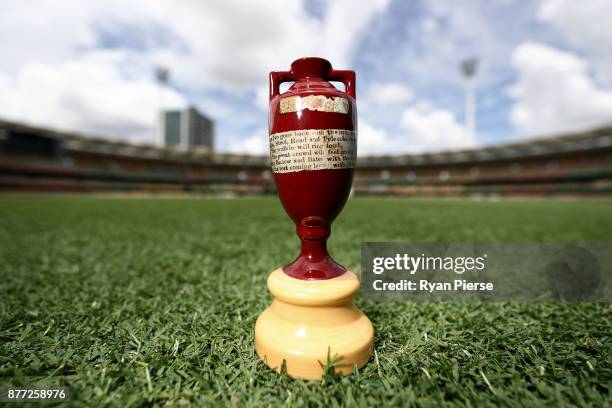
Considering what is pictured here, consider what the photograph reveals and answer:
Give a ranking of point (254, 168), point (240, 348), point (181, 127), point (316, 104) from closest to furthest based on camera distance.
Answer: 1. point (316, 104)
2. point (240, 348)
3. point (254, 168)
4. point (181, 127)

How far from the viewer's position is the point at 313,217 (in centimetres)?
89

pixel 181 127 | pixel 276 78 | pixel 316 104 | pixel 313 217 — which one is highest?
pixel 181 127

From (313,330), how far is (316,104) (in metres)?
0.60

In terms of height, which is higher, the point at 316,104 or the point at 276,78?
the point at 276,78

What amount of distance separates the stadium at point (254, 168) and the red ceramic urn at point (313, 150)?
1740cm

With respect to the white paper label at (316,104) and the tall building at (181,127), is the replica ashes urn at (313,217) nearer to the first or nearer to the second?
the white paper label at (316,104)

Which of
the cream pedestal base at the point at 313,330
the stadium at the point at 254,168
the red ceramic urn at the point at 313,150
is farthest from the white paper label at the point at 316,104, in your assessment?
the stadium at the point at 254,168

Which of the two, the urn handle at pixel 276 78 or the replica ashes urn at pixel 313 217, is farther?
the urn handle at pixel 276 78

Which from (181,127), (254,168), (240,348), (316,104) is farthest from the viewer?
(181,127)

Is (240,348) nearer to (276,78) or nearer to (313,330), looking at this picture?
(313,330)

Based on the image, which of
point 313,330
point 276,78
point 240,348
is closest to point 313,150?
point 276,78

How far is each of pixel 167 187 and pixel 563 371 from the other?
31.2m

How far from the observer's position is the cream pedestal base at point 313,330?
2.56ft

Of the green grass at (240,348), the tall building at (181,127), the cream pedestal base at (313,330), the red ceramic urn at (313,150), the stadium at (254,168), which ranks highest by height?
the tall building at (181,127)
